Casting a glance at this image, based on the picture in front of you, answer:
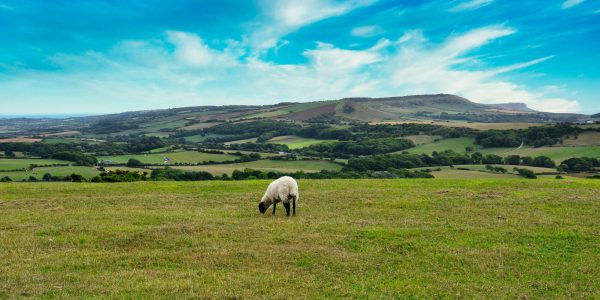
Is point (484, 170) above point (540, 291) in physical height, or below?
below

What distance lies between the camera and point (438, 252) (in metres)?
15.2

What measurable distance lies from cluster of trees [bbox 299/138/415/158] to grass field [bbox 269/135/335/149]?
451 inches

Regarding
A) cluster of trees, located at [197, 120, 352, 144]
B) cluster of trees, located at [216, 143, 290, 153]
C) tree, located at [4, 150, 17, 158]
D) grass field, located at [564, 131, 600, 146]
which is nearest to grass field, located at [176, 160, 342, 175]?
cluster of trees, located at [216, 143, 290, 153]

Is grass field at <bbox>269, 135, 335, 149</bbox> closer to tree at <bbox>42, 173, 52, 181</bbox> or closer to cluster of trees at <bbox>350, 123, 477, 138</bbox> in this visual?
cluster of trees at <bbox>350, 123, 477, 138</bbox>

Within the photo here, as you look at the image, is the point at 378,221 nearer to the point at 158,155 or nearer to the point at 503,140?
the point at 158,155

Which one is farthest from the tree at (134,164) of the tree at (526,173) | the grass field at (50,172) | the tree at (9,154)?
the tree at (526,173)

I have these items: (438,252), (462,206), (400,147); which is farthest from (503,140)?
(438,252)

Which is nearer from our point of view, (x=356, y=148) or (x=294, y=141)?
(x=356, y=148)

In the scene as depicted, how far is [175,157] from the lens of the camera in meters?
112

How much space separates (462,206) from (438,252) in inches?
434

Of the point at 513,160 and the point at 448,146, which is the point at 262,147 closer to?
the point at 448,146

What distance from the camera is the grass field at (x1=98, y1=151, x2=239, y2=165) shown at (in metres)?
106

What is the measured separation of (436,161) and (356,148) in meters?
32.1

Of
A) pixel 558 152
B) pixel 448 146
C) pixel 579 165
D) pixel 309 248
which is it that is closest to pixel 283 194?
pixel 309 248
